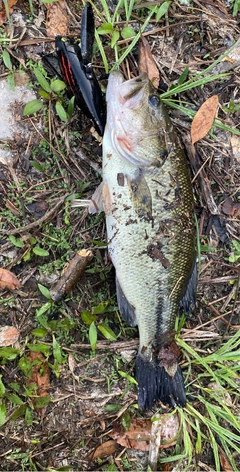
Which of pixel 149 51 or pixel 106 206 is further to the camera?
pixel 149 51

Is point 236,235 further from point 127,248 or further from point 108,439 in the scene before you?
point 108,439

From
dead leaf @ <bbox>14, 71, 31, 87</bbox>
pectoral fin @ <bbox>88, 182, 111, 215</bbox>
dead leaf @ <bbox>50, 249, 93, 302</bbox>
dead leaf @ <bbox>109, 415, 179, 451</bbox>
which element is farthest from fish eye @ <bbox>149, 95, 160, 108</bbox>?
dead leaf @ <bbox>109, 415, 179, 451</bbox>

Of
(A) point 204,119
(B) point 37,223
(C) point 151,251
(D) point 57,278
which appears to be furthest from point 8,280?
(A) point 204,119

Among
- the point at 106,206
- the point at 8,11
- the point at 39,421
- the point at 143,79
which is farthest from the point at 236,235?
the point at 8,11

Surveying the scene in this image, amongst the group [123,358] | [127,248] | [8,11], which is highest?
[8,11]

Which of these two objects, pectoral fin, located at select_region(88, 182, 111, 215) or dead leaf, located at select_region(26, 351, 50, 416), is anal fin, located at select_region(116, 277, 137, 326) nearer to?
pectoral fin, located at select_region(88, 182, 111, 215)

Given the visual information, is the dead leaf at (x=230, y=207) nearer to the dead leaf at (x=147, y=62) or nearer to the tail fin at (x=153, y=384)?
the dead leaf at (x=147, y=62)

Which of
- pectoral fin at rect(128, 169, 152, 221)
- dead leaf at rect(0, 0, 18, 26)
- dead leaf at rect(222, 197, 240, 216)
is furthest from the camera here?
dead leaf at rect(222, 197, 240, 216)
